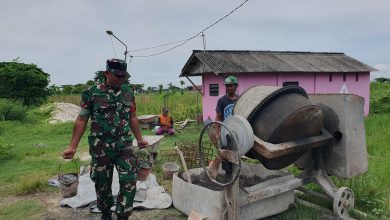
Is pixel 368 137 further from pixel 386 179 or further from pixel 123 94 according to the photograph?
pixel 123 94

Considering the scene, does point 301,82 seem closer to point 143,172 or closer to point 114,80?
point 143,172

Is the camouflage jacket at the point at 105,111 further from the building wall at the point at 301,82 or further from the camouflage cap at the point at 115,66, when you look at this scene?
the building wall at the point at 301,82

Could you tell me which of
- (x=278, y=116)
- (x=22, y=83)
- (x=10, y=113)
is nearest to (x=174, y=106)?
(x=10, y=113)

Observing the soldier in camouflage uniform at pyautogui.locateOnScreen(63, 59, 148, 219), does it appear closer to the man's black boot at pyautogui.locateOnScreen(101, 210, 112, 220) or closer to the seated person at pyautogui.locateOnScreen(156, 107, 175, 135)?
the man's black boot at pyautogui.locateOnScreen(101, 210, 112, 220)

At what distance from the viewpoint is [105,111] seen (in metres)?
4.13

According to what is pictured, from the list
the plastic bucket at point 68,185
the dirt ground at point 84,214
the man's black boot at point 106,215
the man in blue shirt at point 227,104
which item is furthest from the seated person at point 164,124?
the man's black boot at point 106,215

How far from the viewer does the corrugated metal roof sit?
14.6 m

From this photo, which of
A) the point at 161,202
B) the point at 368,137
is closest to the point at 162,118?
the point at 368,137

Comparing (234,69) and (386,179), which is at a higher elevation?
(234,69)

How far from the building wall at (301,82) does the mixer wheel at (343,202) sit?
936 centimetres

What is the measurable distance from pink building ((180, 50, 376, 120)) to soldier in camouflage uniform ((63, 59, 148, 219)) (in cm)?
974

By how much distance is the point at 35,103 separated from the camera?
85.0 ft

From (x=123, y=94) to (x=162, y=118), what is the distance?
27.0ft

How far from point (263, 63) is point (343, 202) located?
11439 millimetres
